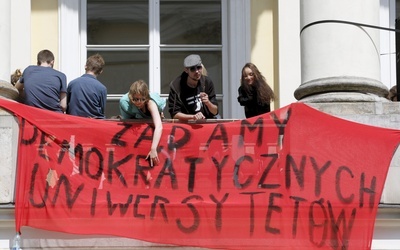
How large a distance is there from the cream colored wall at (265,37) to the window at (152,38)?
0.49 m

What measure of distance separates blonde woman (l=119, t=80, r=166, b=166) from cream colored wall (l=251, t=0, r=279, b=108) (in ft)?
9.76

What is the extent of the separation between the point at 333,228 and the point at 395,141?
1.03 m

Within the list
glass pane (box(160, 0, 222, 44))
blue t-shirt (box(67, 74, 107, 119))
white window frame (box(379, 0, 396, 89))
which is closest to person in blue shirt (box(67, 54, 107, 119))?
blue t-shirt (box(67, 74, 107, 119))

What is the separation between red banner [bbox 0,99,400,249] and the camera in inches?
414

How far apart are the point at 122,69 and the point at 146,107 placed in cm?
318

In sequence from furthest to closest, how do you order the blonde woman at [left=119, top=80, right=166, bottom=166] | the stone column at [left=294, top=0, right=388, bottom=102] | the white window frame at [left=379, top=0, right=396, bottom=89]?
the white window frame at [left=379, top=0, right=396, bottom=89], the stone column at [left=294, top=0, right=388, bottom=102], the blonde woman at [left=119, top=80, right=166, bottom=166]

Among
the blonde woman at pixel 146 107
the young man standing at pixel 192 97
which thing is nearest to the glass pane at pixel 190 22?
the young man standing at pixel 192 97

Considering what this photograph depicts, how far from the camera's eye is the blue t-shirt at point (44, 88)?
36.6ft

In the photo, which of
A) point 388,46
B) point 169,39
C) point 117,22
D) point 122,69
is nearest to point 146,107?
point 122,69

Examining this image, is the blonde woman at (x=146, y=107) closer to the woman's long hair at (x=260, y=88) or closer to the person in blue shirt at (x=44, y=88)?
the person in blue shirt at (x=44, y=88)

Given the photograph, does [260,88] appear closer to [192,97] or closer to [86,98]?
[192,97]

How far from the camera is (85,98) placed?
11.2 meters

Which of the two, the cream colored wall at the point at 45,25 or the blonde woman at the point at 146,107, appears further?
the cream colored wall at the point at 45,25

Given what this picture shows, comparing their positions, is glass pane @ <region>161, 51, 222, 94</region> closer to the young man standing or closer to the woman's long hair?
the woman's long hair
